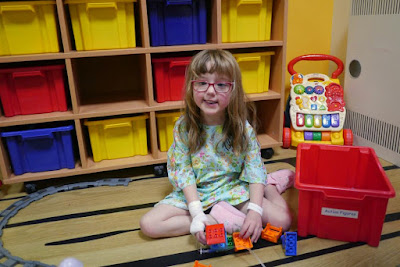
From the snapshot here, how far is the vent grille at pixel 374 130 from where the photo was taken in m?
1.53

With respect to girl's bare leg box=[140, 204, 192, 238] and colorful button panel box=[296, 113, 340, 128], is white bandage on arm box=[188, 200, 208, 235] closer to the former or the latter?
girl's bare leg box=[140, 204, 192, 238]

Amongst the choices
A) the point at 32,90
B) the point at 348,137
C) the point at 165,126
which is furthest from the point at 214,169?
the point at 348,137

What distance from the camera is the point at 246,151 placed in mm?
1101

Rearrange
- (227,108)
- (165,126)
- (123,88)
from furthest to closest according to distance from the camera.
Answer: (123,88), (165,126), (227,108)

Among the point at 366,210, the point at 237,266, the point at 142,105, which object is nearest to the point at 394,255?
the point at 366,210

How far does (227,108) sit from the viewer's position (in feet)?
3.45

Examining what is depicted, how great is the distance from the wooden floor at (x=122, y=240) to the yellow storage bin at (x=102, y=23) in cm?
58

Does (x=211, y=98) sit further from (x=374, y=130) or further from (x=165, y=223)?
(x=374, y=130)

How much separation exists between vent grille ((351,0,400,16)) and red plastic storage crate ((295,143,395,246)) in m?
0.70

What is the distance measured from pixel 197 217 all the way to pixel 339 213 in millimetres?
397

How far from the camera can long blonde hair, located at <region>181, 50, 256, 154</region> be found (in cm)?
98

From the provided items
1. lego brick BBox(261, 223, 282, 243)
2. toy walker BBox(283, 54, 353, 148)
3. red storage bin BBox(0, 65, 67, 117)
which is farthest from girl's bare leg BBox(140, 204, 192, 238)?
toy walker BBox(283, 54, 353, 148)

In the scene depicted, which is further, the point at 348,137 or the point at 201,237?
the point at 348,137

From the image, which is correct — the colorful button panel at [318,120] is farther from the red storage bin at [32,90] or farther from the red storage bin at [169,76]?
the red storage bin at [32,90]
